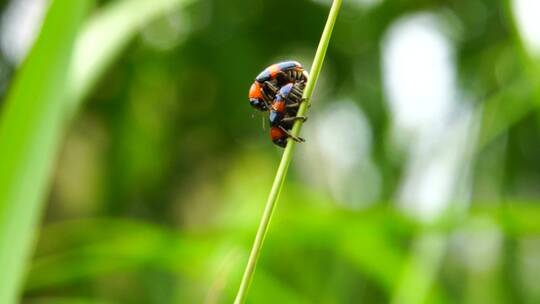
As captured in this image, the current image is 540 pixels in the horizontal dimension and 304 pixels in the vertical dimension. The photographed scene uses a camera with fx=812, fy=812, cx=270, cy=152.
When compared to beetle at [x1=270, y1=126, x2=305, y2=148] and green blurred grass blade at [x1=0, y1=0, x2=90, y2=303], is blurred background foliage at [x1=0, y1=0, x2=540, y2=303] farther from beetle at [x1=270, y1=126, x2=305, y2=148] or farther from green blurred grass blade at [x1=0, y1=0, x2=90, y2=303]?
beetle at [x1=270, y1=126, x2=305, y2=148]

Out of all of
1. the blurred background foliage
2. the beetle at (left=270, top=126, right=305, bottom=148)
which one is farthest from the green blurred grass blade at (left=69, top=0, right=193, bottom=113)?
the beetle at (left=270, top=126, right=305, bottom=148)

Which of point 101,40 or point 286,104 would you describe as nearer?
point 286,104

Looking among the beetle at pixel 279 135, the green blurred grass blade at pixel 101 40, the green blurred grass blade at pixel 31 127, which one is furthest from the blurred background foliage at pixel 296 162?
the beetle at pixel 279 135

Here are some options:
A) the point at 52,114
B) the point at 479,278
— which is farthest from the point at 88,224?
the point at 52,114

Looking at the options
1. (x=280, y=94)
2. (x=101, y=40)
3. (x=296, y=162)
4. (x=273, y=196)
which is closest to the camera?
(x=273, y=196)

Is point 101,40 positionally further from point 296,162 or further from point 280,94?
point 296,162

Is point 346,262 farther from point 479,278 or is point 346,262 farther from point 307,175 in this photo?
point 307,175

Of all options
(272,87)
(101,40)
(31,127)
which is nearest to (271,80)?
(272,87)
